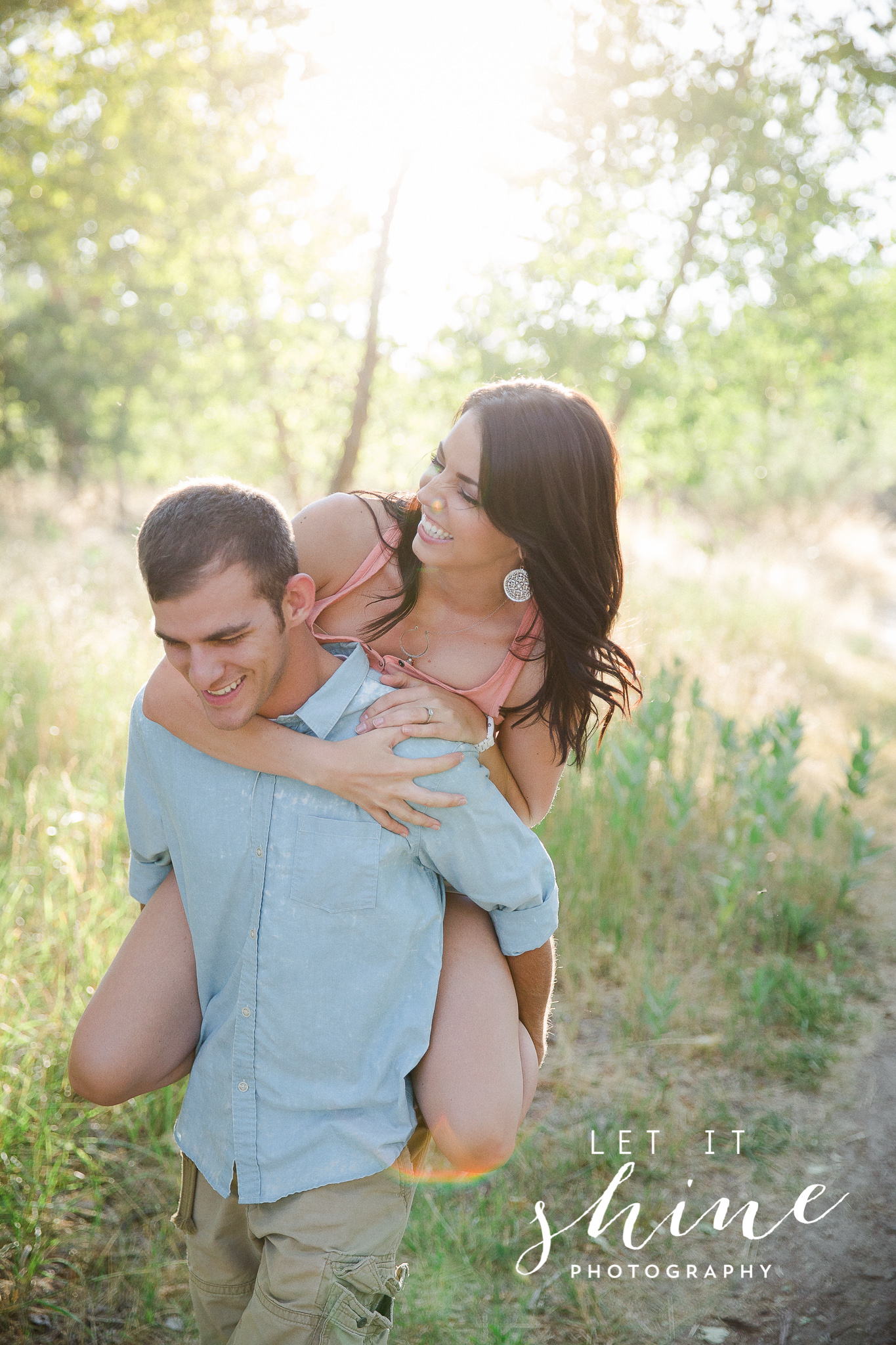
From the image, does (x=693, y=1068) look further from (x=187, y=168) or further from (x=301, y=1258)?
(x=187, y=168)

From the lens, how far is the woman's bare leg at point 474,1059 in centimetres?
188

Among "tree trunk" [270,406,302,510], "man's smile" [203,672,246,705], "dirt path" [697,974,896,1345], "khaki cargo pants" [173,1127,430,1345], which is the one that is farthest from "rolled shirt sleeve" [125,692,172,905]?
"tree trunk" [270,406,302,510]

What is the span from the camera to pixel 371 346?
7551 millimetres

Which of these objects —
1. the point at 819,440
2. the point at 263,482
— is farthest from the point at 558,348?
the point at 819,440

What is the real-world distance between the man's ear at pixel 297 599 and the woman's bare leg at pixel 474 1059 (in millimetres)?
730

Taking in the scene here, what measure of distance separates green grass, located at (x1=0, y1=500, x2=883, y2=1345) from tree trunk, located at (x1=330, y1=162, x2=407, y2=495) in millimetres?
2887

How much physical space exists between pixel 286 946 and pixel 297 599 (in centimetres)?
67

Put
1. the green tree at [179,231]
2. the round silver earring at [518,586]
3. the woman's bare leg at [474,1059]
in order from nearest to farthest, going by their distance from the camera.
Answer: the woman's bare leg at [474,1059], the round silver earring at [518,586], the green tree at [179,231]

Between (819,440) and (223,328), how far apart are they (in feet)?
44.8

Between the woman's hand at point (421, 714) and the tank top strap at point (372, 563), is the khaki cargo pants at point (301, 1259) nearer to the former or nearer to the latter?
the woman's hand at point (421, 714)

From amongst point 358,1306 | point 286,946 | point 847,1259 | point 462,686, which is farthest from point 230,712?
point 847,1259

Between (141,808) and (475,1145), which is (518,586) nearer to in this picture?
(141,808)

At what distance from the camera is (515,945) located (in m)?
2.12

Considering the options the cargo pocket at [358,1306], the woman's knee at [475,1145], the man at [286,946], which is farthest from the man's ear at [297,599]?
the cargo pocket at [358,1306]
